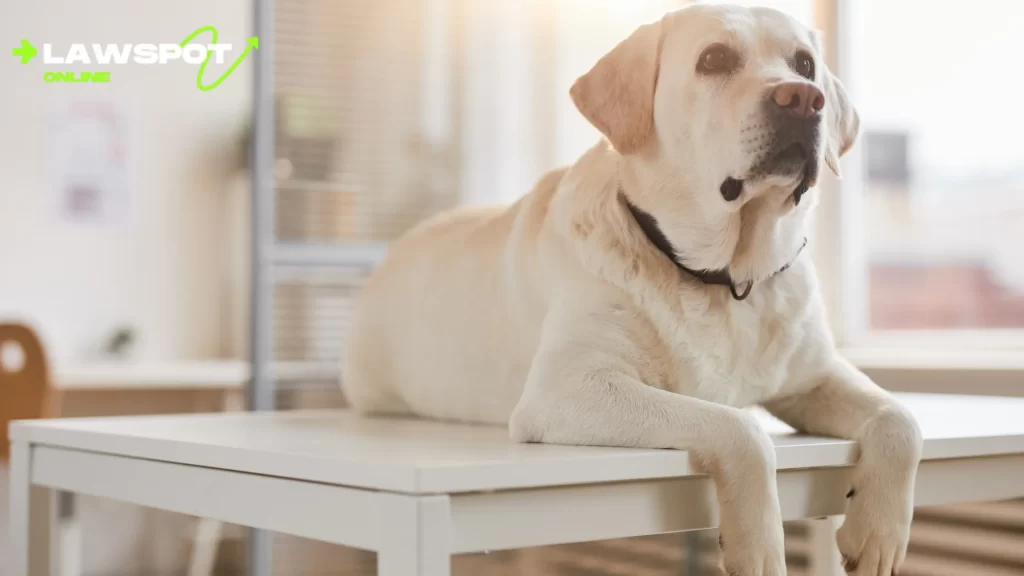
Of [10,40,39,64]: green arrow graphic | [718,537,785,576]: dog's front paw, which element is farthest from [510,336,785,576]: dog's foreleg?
[10,40,39,64]: green arrow graphic

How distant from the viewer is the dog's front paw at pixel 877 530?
3.24 ft

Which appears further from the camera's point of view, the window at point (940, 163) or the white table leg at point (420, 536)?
the window at point (940, 163)

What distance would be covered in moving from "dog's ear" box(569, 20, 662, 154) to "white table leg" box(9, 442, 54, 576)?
32.6 inches

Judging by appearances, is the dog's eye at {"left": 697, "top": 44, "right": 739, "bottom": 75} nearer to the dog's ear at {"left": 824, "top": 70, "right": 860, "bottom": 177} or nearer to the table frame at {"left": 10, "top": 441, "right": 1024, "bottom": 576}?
the dog's ear at {"left": 824, "top": 70, "right": 860, "bottom": 177}

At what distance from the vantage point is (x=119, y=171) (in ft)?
14.0

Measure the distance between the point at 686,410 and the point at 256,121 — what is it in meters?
1.70

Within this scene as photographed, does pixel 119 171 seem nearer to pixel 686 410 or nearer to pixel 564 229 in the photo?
pixel 564 229

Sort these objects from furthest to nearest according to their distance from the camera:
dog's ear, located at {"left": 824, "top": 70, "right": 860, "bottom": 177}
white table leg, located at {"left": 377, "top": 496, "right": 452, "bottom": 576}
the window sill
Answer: the window sill < dog's ear, located at {"left": 824, "top": 70, "right": 860, "bottom": 177} < white table leg, located at {"left": 377, "top": 496, "right": 452, "bottom": 576}

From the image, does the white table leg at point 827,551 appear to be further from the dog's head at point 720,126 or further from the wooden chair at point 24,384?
the wooden chair at point 24,384

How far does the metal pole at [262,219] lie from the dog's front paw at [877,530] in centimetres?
169

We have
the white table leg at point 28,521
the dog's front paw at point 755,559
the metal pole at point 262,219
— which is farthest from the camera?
the metal pole at point 262,219

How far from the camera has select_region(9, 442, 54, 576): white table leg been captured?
4.28 ft

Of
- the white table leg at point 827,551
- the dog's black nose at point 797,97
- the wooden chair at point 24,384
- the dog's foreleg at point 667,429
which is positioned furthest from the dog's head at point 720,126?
the wooden chair at point 24,384

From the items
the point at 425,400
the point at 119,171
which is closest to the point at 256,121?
the point at 425,400
